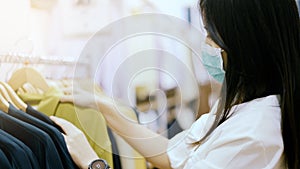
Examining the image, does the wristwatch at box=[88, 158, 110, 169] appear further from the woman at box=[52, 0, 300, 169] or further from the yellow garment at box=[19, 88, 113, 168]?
the woman at box=[52, 0, 300, 169]

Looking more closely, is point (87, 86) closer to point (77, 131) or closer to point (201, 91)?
point (77, 131)

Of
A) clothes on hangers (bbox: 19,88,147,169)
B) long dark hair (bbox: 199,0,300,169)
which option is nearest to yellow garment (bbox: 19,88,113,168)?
clothes on hangers (bbox: 19,88,147,169)

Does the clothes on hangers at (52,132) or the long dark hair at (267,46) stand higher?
the long dark hair at (267,46)

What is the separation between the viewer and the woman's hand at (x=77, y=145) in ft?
4.63

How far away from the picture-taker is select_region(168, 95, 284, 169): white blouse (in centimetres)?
103

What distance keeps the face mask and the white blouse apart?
0.34 metres

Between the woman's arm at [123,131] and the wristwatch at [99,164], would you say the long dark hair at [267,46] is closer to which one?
the woman's arm at [123,131]

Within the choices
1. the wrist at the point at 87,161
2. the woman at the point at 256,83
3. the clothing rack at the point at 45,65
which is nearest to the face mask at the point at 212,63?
the woman at the point at 256,83

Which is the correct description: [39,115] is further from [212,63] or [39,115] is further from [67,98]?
[212,63]

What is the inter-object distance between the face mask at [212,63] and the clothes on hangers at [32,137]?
2.16 ft

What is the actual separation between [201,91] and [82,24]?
55cm

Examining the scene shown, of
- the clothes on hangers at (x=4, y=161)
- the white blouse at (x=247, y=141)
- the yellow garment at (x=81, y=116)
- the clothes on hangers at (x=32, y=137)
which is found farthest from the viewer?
the yellow garment at (x=81, y=116)

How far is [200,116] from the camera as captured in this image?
159cm

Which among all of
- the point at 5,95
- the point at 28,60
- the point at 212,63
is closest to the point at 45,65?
the point at 28,60
